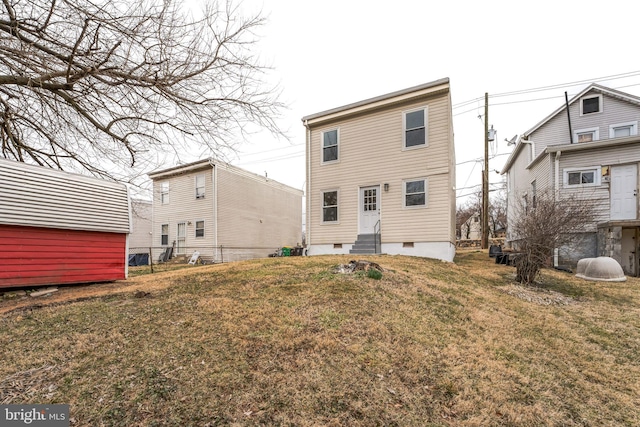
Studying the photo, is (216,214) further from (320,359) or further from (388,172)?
(320,359)

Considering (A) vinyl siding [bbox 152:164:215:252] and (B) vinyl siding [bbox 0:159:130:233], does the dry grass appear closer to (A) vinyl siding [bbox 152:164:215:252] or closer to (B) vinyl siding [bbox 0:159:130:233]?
(B) vinyl siding [bbox 0:159:130:233]

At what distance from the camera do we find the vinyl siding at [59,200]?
213 inches

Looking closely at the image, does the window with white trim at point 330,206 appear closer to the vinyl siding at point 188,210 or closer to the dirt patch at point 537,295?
the dirt patch at point 537,295

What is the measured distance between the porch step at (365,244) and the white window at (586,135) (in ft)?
43.4

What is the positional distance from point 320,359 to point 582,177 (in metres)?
13.9

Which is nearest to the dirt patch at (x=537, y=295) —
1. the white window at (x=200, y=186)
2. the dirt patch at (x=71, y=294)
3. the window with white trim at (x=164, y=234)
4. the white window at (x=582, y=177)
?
the white window at (x=582, y=177)

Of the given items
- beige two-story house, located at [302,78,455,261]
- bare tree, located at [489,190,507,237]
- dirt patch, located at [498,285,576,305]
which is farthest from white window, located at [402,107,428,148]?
bare tree, located at [489,190,507,237]

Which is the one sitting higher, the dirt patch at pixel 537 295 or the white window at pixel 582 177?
the white window at pixel 582 177

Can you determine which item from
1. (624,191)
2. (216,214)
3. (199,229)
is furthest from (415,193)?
(199,229)

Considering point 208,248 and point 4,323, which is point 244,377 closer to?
point 4,323

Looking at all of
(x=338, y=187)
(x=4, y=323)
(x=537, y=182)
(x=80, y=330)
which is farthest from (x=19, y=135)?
(x=537, y=182)

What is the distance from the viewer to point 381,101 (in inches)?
440

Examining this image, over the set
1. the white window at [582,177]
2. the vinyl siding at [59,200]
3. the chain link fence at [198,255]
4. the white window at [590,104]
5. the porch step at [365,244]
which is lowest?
the chain link fence at [198,255]

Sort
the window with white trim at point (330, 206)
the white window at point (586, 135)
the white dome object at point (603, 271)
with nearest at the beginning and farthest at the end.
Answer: the white dome object at point (603, 271) < the window with white trim at point (330, 206) < the white window at point (586, 135)
